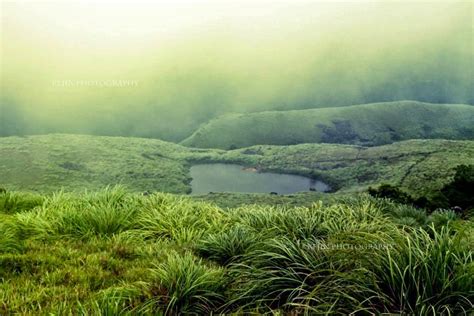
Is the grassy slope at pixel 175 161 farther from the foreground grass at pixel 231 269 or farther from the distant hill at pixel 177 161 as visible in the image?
the foreground grass at pixel 231 269

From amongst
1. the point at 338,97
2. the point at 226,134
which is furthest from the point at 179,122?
the point at 338,97

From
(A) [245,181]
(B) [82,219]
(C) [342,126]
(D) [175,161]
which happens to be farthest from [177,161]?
(B) [82,219]

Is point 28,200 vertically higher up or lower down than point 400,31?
lower down

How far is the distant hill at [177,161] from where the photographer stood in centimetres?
1334

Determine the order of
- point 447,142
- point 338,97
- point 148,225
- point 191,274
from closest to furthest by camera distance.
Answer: point 191,274
point 148,225
point 447,142
point 338,97

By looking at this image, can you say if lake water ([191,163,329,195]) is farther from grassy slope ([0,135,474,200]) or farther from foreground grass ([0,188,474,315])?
foreground grass ([0,188,474,315])

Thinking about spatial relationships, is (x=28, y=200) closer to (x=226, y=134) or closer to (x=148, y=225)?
(x=148, y=225)

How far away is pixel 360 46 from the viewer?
52.0 feet

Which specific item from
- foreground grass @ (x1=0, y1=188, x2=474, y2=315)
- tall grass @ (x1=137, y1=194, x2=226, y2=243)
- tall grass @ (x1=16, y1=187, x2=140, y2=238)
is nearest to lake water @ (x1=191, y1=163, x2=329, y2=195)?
tall grass @ (x1=137, y1=194, x2=226, y2=243)

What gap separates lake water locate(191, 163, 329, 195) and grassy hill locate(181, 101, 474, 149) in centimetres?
107

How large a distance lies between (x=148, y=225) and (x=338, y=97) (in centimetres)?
1159

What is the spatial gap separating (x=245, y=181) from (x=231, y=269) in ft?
33.8

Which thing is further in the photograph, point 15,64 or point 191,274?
point 15,64

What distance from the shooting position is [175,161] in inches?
584
